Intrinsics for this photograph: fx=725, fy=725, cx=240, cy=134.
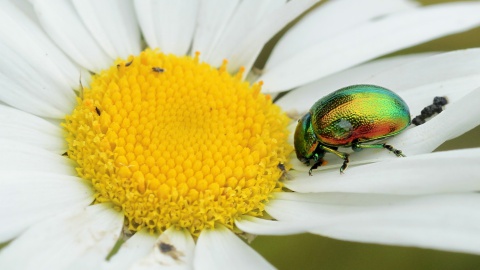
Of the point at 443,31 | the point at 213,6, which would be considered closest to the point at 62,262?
the point at 213,6

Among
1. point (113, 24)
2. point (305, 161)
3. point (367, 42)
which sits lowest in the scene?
point (305, 161)

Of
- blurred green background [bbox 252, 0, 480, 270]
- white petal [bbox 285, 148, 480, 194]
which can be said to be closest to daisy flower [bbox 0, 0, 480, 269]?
white petal [bbox 285, 148, 480, 194]

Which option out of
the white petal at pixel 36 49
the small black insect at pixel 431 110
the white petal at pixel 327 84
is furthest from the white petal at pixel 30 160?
the small black insect at pixel 431 110

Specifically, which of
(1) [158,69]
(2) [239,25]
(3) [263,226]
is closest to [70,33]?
(1) [158,69]

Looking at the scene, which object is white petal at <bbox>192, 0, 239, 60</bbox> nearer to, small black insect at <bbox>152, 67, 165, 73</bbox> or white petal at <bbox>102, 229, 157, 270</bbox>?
small black insect at <bbox>152, 67, 165, 73</bbox>

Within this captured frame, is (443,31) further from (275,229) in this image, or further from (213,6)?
(275,229)

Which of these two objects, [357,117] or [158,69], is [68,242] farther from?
[357,117]

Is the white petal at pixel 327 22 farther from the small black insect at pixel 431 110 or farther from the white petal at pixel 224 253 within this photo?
the white petal at pixel 224 253
